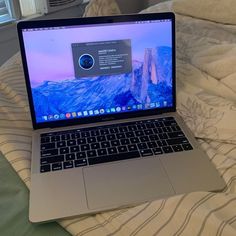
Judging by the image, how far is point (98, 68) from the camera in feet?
2.57

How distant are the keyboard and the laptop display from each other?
0.17 feet

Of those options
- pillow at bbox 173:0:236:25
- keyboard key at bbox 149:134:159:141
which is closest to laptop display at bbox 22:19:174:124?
keyboard key at bbox 149:134:159:141

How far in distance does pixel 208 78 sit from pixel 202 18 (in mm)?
430

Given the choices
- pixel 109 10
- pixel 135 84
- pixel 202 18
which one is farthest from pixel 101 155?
pixel 202 18

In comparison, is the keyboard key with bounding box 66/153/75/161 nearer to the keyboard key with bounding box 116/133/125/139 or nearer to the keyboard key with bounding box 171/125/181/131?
the keyboard key with bounding box 116/133/125/139

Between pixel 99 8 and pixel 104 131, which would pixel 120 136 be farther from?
pixel 99 8

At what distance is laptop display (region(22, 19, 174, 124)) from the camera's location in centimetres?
75

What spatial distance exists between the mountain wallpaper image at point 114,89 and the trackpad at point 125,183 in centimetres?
19

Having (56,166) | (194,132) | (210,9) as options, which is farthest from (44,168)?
(210,9)

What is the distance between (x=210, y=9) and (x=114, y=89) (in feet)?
1.98

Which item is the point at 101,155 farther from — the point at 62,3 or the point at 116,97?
the point at 62,3

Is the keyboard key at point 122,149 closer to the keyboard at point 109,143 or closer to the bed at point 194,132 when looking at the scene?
the keyboard at point 109,143

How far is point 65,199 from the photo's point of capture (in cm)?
58

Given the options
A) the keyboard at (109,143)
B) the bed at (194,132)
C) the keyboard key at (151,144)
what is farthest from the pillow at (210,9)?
the keyboard key at (151,144)
